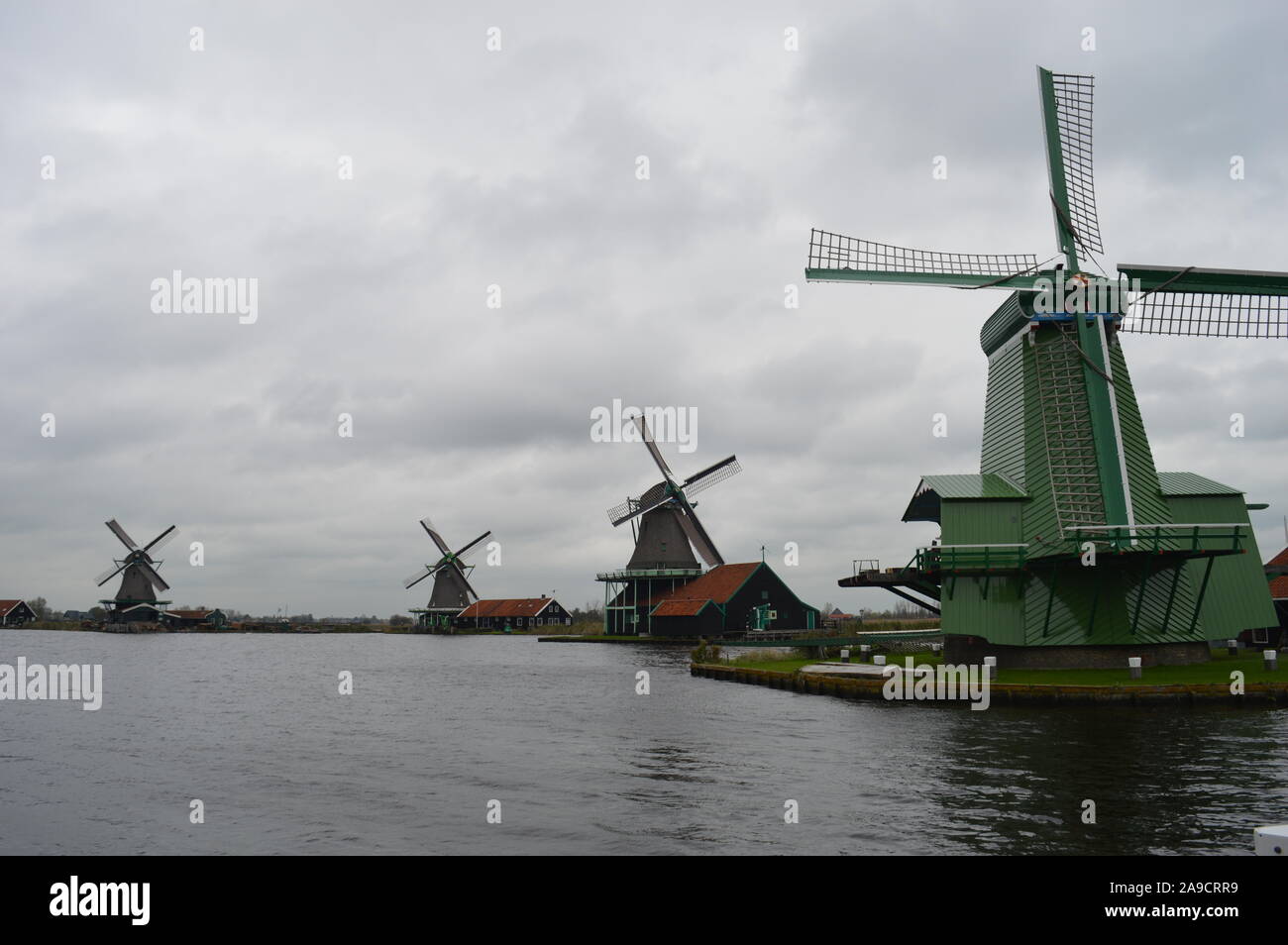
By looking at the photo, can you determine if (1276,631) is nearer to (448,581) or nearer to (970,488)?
(970,488)

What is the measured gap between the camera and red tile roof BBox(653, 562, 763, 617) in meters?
75.2

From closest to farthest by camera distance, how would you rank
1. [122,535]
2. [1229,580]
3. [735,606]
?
[1229,580] < [735,606] < [122,535]

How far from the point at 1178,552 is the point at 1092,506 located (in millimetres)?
2996

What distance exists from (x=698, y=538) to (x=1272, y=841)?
240 ft

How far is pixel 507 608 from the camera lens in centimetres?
12394

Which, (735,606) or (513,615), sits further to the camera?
(513,615)

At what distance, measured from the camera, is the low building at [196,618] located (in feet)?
452

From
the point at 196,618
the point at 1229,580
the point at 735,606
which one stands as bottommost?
the point at 196,618

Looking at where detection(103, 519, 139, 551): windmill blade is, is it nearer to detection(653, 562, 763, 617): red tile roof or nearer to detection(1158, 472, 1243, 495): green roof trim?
Result: detection(653, 562, 763, 617): red tile roof

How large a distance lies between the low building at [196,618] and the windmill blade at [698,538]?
90.0 meters

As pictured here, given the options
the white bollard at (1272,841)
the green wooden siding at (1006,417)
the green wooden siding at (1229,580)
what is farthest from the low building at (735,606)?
the white bollard at (1272,841)

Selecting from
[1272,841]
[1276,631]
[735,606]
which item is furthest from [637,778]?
[735,606]

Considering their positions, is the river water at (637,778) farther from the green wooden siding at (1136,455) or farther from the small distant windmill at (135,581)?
the small distant windmill at (135,581)
